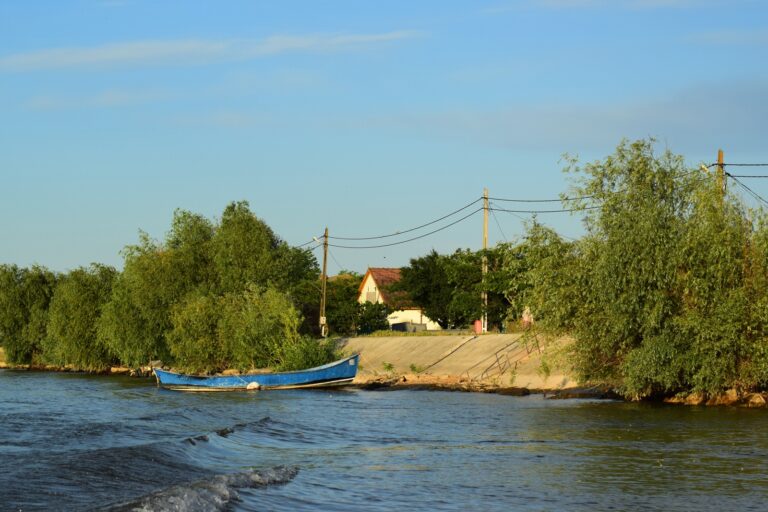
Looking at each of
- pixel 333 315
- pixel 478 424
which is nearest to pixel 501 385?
pixel 478 424

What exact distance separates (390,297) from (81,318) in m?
34.3

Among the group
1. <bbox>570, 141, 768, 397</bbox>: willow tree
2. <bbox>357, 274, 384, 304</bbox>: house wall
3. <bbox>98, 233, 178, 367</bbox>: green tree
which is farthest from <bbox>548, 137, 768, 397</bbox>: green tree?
<bbox>357, 274, 384, 304</bbox>: house wall

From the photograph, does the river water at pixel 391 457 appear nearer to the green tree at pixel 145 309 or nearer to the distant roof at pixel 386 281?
the green tree at pixel 145 309

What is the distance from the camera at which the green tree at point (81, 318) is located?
78062 mm

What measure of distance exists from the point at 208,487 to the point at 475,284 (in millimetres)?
53567

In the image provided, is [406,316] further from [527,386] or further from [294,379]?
[527,386]

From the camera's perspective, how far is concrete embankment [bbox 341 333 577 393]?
150 feet

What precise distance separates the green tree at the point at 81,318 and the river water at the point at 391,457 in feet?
118

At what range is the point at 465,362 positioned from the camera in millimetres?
54375

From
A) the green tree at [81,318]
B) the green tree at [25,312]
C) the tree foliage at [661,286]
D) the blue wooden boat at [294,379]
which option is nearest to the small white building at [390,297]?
the green tree at [81,318]

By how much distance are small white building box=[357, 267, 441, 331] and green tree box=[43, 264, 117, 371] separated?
2426 cm

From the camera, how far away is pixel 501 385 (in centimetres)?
4819

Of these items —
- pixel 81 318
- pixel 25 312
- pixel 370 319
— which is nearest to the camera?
pixel 81 318

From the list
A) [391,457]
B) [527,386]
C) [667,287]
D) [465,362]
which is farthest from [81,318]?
[391,457]
